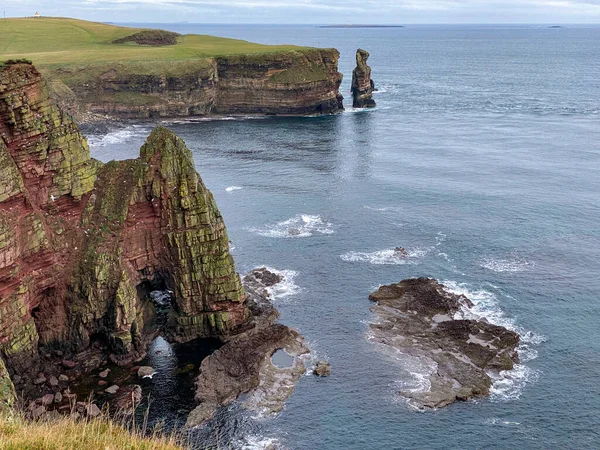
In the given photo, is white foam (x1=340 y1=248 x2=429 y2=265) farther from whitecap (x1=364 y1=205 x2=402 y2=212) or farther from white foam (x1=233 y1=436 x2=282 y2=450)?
white foam (x1=233 y1=436 x2=282 y2=450)

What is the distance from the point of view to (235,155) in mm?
164500

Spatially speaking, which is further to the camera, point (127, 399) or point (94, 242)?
point (94, 242)

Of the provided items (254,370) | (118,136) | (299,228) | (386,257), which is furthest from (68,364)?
(118,136)

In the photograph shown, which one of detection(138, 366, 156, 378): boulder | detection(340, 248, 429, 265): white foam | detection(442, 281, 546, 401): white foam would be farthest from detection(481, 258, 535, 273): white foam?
detection(138, 366, 156, 378): boulder

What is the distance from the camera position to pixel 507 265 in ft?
321

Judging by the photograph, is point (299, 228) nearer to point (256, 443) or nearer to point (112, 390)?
point (112, 390)

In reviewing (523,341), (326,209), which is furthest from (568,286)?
(326,209)

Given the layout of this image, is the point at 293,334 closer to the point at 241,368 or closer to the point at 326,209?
the point at 241,368

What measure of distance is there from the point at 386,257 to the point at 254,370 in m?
36.0

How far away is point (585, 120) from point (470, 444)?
16026 centimetres

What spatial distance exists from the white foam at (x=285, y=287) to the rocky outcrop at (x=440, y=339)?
34.4 ft

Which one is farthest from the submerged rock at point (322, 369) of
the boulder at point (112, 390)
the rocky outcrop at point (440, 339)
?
the boulder at point (112, 390)

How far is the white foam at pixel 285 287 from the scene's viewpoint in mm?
90000

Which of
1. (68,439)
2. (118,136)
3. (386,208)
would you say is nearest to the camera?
(68,439)
